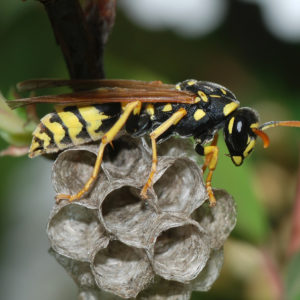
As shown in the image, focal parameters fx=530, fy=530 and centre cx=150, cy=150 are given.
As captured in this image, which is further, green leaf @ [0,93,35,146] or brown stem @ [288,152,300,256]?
brown stem @ [288,152,300,256]

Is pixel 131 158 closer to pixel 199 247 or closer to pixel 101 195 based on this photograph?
pixel 101 195

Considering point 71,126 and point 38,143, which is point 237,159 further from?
point 38,143

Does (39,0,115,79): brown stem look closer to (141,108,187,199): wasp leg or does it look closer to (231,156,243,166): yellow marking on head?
(141,108,187,199): wasp leg


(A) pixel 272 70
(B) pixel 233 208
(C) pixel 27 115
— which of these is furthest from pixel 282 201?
(C) pixel 27 115

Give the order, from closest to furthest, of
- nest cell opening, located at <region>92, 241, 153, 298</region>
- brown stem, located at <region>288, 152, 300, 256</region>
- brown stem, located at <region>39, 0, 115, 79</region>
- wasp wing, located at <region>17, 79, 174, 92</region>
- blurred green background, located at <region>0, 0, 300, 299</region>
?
brown stem, located at <region>39, 0, 115, 79</region> < nest cell opening, located at <region>92, 241, 153, 298</region> < wasp wing, located at <region>17, 79, 174, 92</region> < brown stem, located at <region>288, 152, 300, 256</region> < blurred green background, located at <region>0, 0, 300, 299</region>

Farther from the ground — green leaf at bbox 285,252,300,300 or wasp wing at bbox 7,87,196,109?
wasp wing at bbox 7,87,196,109

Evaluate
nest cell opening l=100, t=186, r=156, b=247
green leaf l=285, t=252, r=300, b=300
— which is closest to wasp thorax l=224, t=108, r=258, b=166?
nest cell opening l=100, t=186, r=156, b=247

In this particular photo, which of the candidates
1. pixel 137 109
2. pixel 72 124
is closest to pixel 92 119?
pixel 72 124
